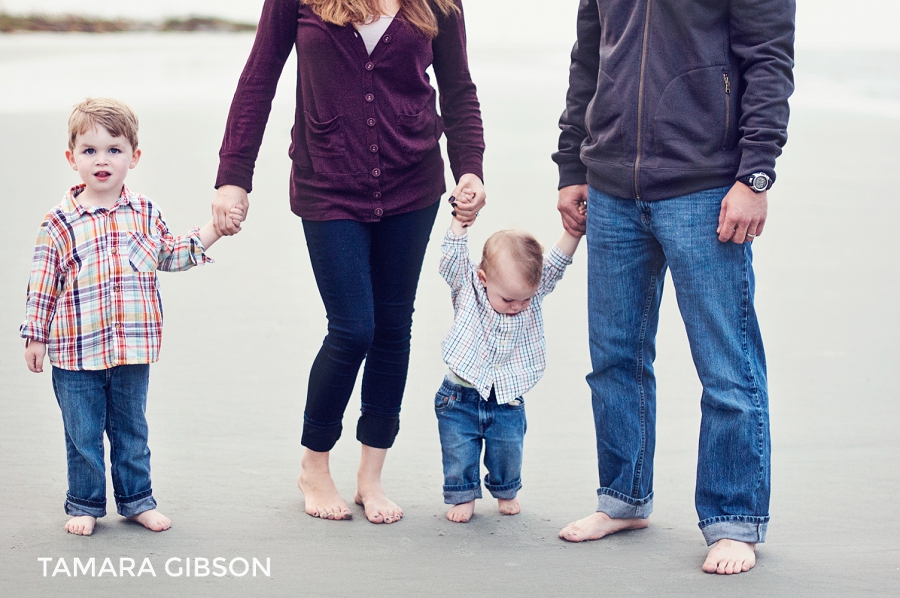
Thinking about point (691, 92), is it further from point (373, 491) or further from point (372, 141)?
point (373, 491)

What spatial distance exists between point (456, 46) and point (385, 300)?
749mm

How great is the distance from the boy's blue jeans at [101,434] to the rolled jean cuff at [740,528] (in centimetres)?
150

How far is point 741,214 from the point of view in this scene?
2516mm

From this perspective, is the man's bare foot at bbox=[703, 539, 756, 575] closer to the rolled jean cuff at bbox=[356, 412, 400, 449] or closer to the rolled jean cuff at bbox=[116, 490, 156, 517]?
the rolled jean cuff at bbox=[356, 412, 400, 449]

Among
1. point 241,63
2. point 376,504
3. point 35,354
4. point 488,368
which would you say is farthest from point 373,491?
point 241,63

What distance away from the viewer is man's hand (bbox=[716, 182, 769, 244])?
8.25 ft

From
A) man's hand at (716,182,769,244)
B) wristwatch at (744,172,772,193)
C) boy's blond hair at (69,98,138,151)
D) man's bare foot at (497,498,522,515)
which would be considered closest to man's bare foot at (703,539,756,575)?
man's bare foot at (497,498,522,515)

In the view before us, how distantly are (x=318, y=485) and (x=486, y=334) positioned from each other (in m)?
0.65

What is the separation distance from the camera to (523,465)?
3.46 meters

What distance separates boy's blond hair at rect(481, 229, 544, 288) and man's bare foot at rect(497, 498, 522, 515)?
64cm

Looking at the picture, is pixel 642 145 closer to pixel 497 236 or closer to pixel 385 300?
pixel 497 236

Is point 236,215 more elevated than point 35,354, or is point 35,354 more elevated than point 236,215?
point 236,215

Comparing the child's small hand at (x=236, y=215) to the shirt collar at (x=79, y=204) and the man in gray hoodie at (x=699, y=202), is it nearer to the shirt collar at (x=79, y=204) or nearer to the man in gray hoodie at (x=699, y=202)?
the shirt collar at (x=79, y=204)

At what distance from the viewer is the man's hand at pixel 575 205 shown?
9.76 feet
